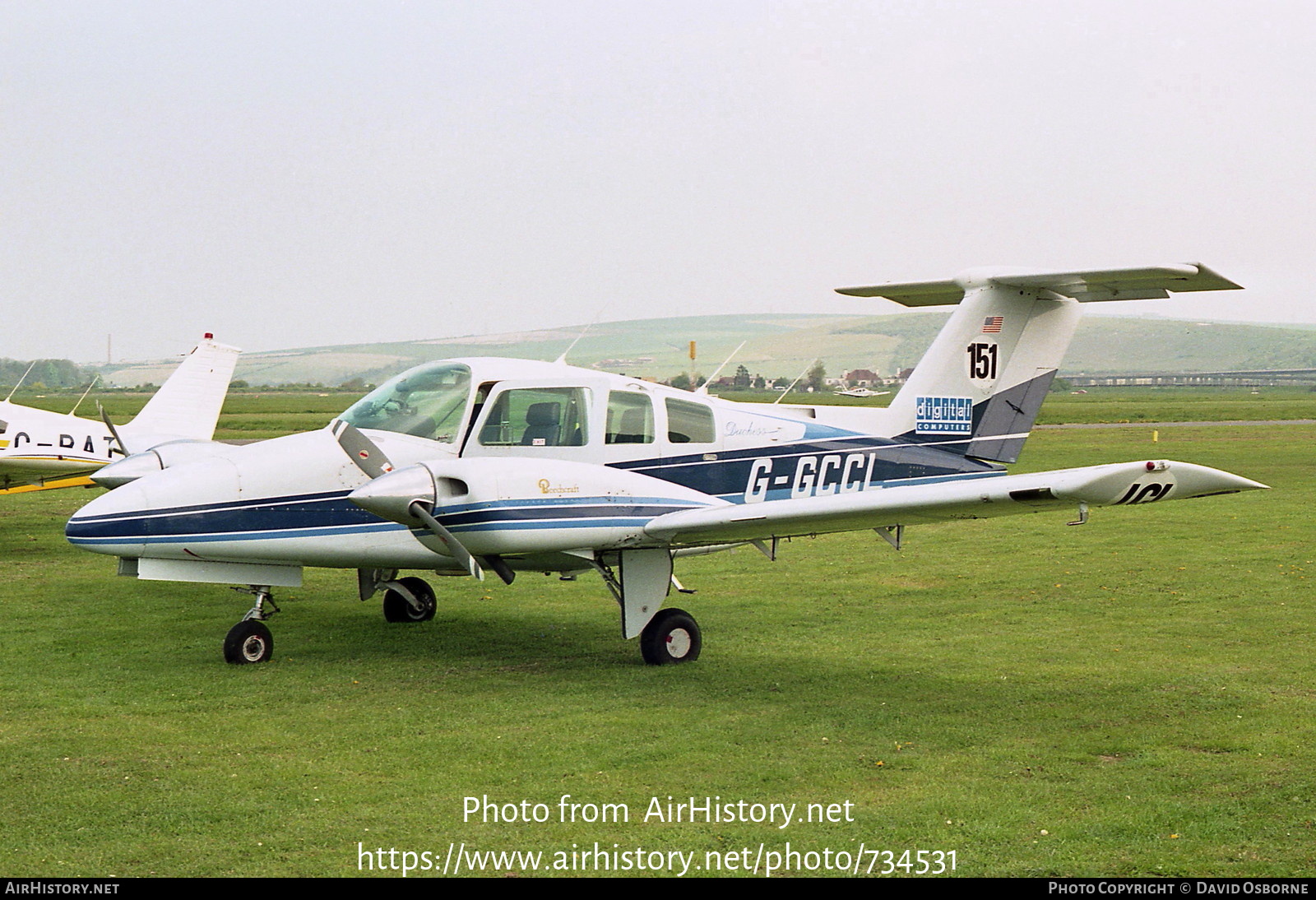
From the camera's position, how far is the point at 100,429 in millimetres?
19531

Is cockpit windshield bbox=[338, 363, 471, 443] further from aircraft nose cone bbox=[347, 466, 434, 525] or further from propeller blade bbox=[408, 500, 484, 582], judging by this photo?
propeller blade bbox=[408, 500, 484, 582]

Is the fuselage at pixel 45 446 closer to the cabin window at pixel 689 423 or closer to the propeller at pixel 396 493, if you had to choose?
the propeller at pixel 396 493

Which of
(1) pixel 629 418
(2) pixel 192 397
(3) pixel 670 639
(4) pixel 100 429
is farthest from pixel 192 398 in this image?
(3) pixel 670 639

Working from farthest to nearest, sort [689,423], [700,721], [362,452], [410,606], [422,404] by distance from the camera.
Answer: [410,606], [689,423], [422,404], [362,452], [700,721]

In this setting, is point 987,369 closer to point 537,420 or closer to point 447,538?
point 537,420

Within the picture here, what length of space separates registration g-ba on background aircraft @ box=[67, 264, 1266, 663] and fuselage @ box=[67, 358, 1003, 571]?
15 millimetres

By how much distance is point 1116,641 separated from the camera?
11039mm

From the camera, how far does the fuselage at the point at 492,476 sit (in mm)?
9633

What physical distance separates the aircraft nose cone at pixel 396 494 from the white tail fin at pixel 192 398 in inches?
451

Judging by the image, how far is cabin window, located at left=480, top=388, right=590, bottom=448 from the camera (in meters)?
10.3

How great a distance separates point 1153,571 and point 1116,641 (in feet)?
14.4

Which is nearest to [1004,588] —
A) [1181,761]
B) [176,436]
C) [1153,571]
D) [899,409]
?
[1153,571]

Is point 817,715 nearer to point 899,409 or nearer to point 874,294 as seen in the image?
point 899,409

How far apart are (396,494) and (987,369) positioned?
595cm
